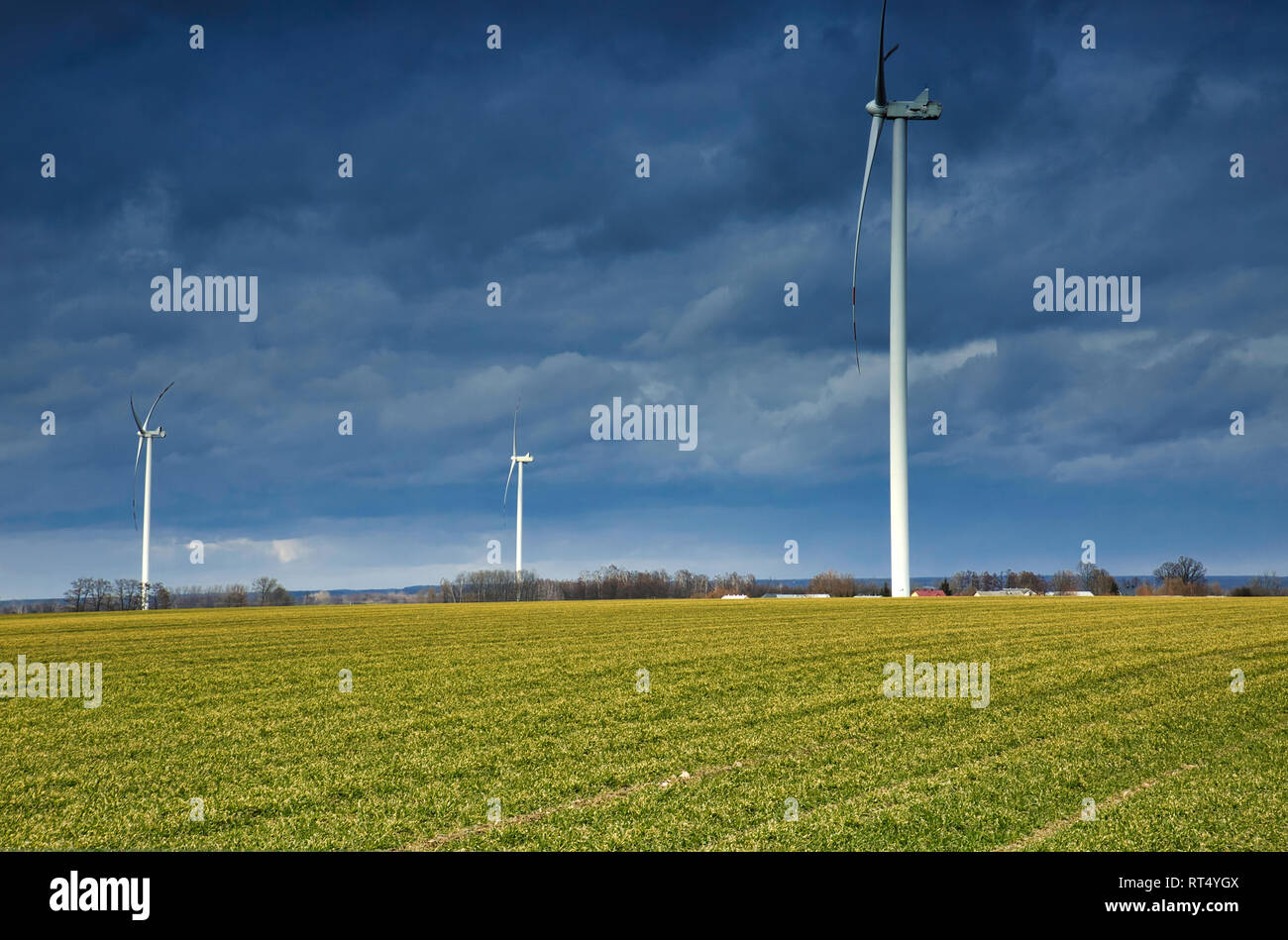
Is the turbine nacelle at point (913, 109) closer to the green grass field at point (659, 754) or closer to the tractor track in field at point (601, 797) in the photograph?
the green grass field at point (659, 754)

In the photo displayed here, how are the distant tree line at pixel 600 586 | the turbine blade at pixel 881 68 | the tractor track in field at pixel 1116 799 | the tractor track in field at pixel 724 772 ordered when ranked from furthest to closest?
the distant tree line at pixel 600 586
the turbine blade at pixel 881 68
the tractor track in field at pixel 724 772
the tractor track in field at pixel 1116 799

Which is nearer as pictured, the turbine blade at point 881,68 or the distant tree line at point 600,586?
the turbine blade at point 881,68

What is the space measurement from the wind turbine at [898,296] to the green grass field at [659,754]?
86.8 ft

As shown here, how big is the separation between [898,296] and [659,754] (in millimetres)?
42965

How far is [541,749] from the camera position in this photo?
11086 millimetres

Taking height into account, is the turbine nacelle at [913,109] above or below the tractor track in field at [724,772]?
above

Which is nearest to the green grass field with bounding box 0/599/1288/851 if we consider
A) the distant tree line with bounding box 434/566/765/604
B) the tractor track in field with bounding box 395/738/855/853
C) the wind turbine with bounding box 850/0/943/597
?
the tractor track in field with bounding box 395/738/855/853

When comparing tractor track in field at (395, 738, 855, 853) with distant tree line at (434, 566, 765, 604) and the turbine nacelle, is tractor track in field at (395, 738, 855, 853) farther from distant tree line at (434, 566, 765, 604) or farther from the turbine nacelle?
distant tree line at (434, 566, 765, 604)

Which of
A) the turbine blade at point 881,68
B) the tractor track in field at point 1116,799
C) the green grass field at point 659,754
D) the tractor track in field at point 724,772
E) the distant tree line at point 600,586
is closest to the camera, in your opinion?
the tractor track in field at point 1116,799

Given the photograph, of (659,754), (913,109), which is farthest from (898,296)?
Answer: (659,754)

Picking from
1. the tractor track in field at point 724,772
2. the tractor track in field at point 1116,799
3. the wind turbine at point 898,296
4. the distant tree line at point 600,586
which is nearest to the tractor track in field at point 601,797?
the tractor track in field at point 724,772

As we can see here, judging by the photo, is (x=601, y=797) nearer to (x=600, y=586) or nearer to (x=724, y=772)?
(x=724, y=772)

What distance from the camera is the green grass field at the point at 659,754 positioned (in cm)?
800
